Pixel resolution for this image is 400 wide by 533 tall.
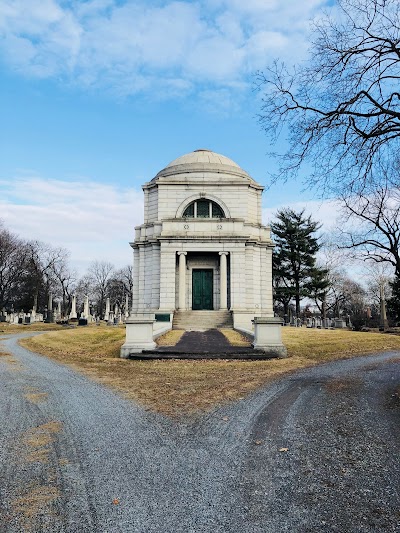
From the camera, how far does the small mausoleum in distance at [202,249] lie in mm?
27234

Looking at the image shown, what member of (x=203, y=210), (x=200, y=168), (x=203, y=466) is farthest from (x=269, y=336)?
(x=200, y=168)

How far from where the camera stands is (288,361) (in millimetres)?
12328

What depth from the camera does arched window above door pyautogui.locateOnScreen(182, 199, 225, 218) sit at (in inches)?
1189

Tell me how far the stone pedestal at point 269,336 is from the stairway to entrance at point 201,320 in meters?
9.46

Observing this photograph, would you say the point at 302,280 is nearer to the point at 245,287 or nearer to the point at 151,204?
the point at 245,287

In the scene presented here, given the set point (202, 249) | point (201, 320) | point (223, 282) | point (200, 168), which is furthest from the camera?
point (200, 168)

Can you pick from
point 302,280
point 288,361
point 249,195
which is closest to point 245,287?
point 249,195

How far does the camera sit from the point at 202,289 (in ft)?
94.3

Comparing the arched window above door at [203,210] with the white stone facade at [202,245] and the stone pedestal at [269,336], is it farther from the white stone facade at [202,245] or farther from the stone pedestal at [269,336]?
the stone pedestal at [269,336]

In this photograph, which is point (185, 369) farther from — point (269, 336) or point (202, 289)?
point (202, 289)

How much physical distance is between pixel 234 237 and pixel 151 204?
8.21 m

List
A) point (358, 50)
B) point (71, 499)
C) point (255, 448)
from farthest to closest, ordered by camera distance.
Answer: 1. point (358, 50)
2. point (255, 448)
3. point (71, 499)

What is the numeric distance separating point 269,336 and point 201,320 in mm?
11355

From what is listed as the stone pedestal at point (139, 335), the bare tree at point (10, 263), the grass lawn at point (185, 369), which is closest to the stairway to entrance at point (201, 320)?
the grass lawn at point (185, 369)
